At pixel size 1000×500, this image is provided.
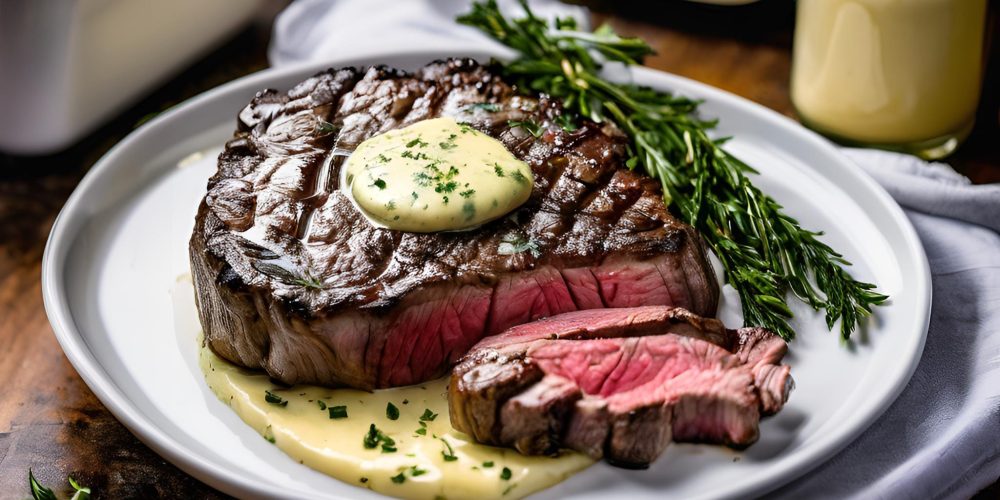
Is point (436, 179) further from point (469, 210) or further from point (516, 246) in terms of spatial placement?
point (516, 246)

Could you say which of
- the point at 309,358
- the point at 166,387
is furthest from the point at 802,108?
the point at 166,387

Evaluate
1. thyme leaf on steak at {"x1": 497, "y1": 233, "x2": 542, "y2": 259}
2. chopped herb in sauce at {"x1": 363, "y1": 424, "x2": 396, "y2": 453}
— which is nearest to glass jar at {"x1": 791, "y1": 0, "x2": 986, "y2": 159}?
thyme leaf on steak at {"x1": 497, "y1": 233, "x2": 542, "y2": 259}

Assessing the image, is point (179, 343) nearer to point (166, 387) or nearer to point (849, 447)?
point (166, 387)

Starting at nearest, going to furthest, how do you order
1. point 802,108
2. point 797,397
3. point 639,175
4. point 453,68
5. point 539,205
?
point 797,397, point 539,205, point 639,175, point 453,68, point 802,108

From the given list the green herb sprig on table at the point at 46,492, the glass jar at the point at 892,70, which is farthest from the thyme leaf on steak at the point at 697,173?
the green herb sprig on table at the point at 46,492

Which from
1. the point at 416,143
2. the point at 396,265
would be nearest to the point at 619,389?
the point at 396,265

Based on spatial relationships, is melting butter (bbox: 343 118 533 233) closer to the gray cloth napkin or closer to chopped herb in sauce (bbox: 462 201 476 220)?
chopped herb in sauce (bbox: 462 201 476 220)
